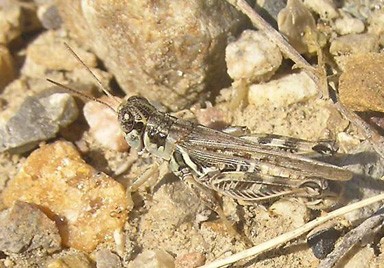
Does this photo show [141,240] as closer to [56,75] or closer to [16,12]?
[56,75]

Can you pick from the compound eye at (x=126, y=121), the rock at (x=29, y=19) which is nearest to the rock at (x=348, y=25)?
the compound eye at (x=126, y=121)

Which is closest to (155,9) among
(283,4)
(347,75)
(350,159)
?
(283,4)

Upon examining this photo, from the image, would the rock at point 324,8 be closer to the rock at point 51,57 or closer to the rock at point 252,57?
the rock at point 252,57

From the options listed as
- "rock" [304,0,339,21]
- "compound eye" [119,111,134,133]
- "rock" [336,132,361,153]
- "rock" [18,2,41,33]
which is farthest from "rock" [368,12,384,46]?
"rock" [18,2,41,33]

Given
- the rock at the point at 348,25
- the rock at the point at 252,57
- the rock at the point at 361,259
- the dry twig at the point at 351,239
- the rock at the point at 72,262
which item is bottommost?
the rock at the point at 361,259

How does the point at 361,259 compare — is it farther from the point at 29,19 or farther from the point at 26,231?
the point at 29,19

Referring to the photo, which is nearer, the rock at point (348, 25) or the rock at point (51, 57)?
the rock at point (348, 25)

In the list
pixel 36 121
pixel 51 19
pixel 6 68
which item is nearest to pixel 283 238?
pixel 36 121
